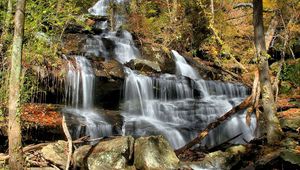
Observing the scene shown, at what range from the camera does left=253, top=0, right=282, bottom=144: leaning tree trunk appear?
9.23 meters

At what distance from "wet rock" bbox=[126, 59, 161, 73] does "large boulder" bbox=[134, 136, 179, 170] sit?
830cm

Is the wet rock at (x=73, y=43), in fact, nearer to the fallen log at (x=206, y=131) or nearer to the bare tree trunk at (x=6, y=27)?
the bare tree trunk at (x=6, y=27)

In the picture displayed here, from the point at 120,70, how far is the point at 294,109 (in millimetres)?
7116

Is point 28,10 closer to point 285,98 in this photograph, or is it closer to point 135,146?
point 135,146

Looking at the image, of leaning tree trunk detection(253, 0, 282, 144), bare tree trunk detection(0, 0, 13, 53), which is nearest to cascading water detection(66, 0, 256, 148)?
leaning tree trunk detection(253, 0, 282, 144)

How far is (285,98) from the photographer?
16.6 metres


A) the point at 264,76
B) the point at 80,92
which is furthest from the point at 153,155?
the point at 80,92

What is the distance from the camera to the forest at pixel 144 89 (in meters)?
7.99

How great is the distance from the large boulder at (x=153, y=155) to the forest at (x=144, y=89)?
3cm

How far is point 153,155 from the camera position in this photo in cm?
797

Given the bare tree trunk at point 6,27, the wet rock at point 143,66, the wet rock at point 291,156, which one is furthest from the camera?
the wet rock at point 143,66

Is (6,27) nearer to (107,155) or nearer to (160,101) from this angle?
(107,155)

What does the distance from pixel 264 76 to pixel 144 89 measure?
22.5 feet

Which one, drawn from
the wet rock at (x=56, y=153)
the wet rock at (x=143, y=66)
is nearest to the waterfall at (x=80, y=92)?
the wet rock at (x=143, y=66)
